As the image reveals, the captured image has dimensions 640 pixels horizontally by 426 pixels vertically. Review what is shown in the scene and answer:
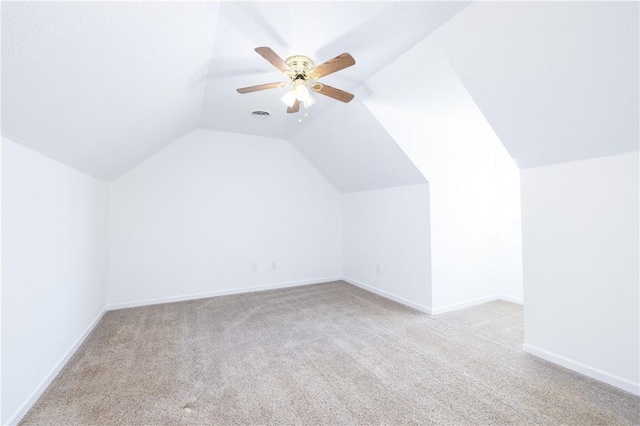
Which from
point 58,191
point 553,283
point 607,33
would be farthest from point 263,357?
point 607,33

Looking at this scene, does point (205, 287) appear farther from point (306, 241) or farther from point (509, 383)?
point (509, 383)

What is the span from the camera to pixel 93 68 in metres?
1.41

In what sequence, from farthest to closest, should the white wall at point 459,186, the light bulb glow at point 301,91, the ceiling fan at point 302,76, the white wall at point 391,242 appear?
1. the white wall at point 391,242
2. the white wall at point 459,186
3. the light bulb glow at point 301,91
4. the ceiling fan at point 302,76

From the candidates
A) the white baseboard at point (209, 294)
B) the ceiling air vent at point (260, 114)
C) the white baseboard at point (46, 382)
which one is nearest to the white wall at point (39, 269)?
the white baseboard at point (46, 382)

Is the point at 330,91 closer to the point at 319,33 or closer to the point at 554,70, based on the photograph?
the point at 319,33

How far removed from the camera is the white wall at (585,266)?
1878 millimetres

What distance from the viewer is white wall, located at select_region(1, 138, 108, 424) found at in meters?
1.57

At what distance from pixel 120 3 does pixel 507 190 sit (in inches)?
174

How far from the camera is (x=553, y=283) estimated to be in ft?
7.45

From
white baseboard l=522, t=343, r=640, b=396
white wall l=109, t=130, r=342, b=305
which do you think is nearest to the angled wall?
white wall l=109, t=130, r=342, b=305

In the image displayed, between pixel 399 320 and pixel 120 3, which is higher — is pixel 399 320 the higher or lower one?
the lower one

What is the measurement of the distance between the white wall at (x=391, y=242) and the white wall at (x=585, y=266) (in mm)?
1153

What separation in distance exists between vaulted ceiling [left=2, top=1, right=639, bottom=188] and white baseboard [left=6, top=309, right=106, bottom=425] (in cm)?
154

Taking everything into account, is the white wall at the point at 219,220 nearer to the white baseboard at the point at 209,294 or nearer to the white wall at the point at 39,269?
the white baseboard at the point at 209,294
